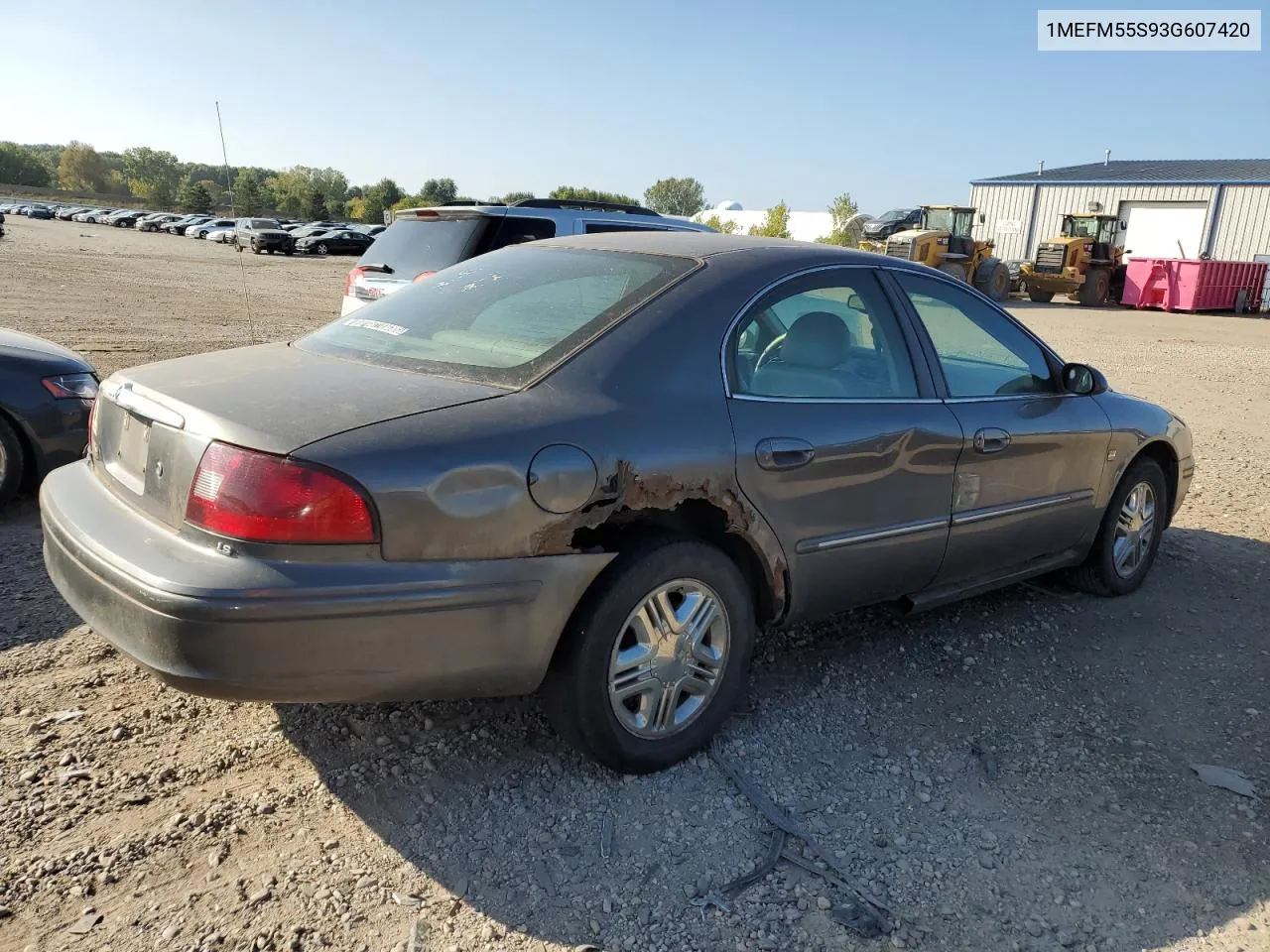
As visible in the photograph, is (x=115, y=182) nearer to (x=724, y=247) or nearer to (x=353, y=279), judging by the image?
(x=353, y=279)

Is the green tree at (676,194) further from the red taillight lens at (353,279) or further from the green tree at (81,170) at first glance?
the red taillight lens at (353,279)

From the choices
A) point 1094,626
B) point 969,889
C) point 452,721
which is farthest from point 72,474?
point 1094,626

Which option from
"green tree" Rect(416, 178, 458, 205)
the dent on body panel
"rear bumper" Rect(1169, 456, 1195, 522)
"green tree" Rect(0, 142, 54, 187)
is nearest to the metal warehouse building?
"rear bumper" Rect(1169, 456, 1195, 522)

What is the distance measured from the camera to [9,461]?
4797mm

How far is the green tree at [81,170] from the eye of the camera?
123 m

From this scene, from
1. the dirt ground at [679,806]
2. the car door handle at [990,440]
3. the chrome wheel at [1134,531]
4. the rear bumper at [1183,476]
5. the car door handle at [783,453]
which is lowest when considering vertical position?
the dirt ground at [679,806]

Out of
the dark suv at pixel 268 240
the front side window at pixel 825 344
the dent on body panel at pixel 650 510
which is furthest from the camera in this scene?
the dark suv at pixel 268 240

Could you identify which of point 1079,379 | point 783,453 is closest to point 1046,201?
point 1079,379

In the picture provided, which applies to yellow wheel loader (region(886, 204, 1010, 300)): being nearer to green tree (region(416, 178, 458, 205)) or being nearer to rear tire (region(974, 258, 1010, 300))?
rear tire (region(974, 258, 1010, 300))

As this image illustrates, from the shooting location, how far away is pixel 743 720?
3.34 m

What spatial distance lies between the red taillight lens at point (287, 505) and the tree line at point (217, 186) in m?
76.2

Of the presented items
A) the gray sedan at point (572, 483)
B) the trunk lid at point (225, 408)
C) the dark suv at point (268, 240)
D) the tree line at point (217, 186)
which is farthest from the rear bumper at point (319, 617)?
the tree line at point (217, 186)

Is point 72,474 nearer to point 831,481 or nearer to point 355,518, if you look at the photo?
point 355,518

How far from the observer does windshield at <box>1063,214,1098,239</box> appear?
28.6 metres
